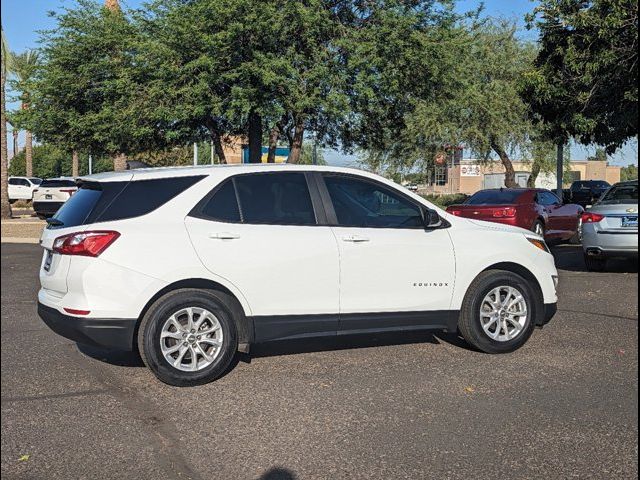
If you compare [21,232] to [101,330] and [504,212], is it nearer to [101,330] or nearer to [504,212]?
[504,212]

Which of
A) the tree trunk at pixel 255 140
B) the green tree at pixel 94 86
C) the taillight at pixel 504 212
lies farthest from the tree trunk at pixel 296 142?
the taillight at pixel 504 212

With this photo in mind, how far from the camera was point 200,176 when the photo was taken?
6.07 m

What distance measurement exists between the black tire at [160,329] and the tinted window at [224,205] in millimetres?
639

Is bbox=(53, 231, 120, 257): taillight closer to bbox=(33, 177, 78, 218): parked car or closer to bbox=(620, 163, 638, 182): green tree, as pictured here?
bbox=(620, 163, 638, 182): green tree

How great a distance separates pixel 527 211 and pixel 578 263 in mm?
2217

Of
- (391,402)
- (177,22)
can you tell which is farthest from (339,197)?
(177,22)

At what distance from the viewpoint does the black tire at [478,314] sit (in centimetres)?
663

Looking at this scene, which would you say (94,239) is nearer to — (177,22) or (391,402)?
(391,402)

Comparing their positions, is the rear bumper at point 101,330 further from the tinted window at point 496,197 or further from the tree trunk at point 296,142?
the tree trunk at point 296,142

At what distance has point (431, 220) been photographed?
21.4 feet

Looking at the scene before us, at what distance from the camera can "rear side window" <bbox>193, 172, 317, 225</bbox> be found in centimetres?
599

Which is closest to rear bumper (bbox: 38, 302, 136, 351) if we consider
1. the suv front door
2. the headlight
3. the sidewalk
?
the suv front door

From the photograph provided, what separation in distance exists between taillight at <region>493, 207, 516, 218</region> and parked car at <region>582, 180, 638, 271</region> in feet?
11.4

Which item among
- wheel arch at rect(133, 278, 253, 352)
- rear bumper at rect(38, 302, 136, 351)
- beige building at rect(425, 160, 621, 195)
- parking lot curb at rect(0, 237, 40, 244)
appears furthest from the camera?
beige building at rect(425, 160, 621, 195)
